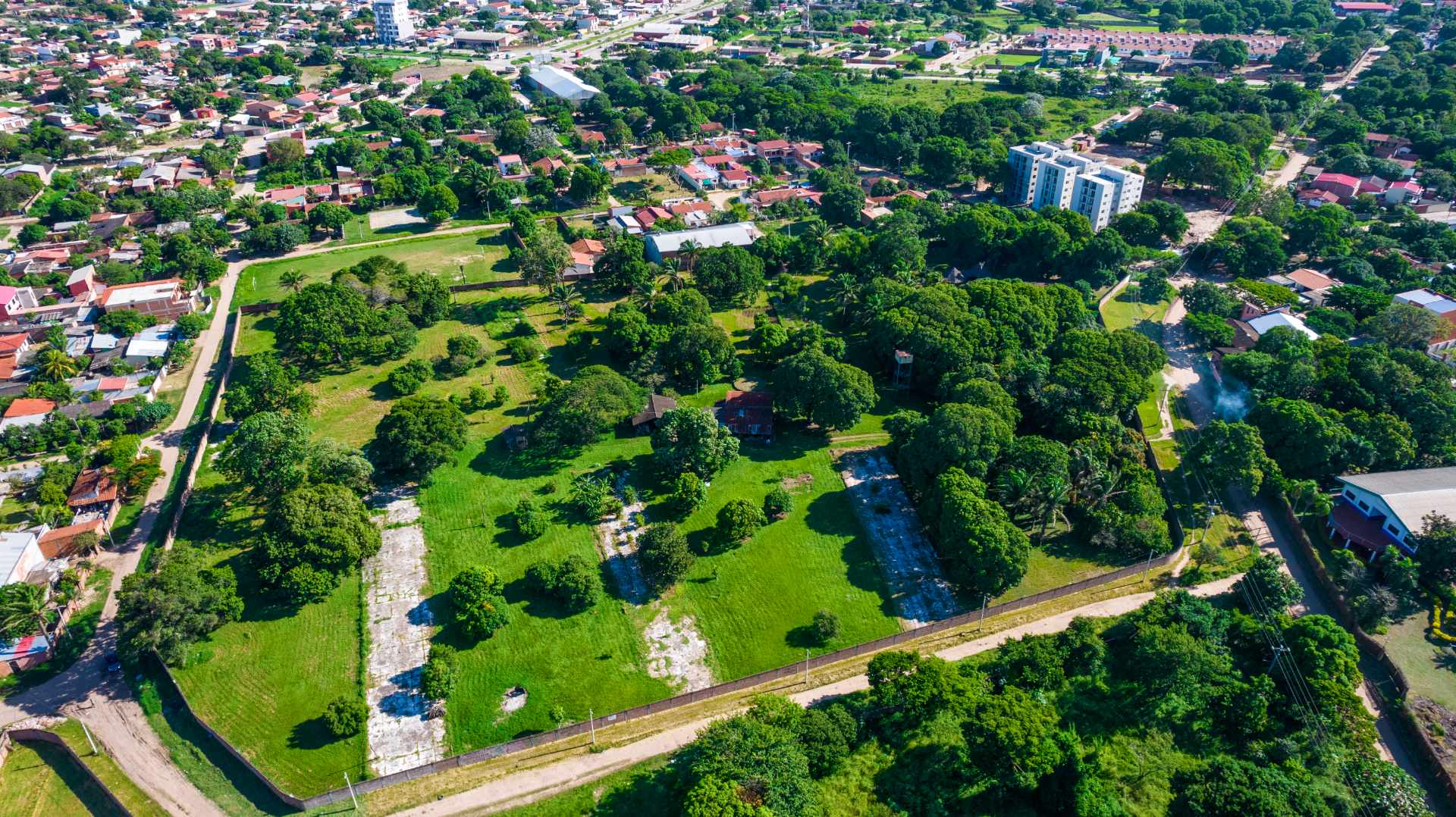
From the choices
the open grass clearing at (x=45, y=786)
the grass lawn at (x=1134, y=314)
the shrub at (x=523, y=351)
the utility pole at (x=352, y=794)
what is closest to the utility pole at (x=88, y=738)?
the open grass clearing at (x=45, y=786)

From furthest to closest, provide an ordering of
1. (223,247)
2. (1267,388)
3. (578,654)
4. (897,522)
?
1. (223,247)
2. (1267,388)
3. (897,522)
4. (578,654)

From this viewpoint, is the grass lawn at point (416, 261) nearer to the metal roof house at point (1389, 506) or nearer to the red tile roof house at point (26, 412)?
the red tile roof house at point (26, 412)

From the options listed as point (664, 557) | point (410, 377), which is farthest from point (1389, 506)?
point (410, 377)

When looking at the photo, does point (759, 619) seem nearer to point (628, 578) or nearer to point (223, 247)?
point (628, 578)

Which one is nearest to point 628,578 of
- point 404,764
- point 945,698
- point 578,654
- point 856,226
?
point 578,654

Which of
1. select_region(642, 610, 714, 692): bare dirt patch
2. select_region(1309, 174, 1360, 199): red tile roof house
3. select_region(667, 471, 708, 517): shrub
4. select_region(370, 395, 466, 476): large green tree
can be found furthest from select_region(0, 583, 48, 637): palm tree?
select_region(1309, 174, 1360, 199): red tile roof house

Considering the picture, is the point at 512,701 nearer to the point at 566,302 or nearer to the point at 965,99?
the point at 566,302

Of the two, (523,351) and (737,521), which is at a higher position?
(523,351)

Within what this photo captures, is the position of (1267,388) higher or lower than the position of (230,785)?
higher
